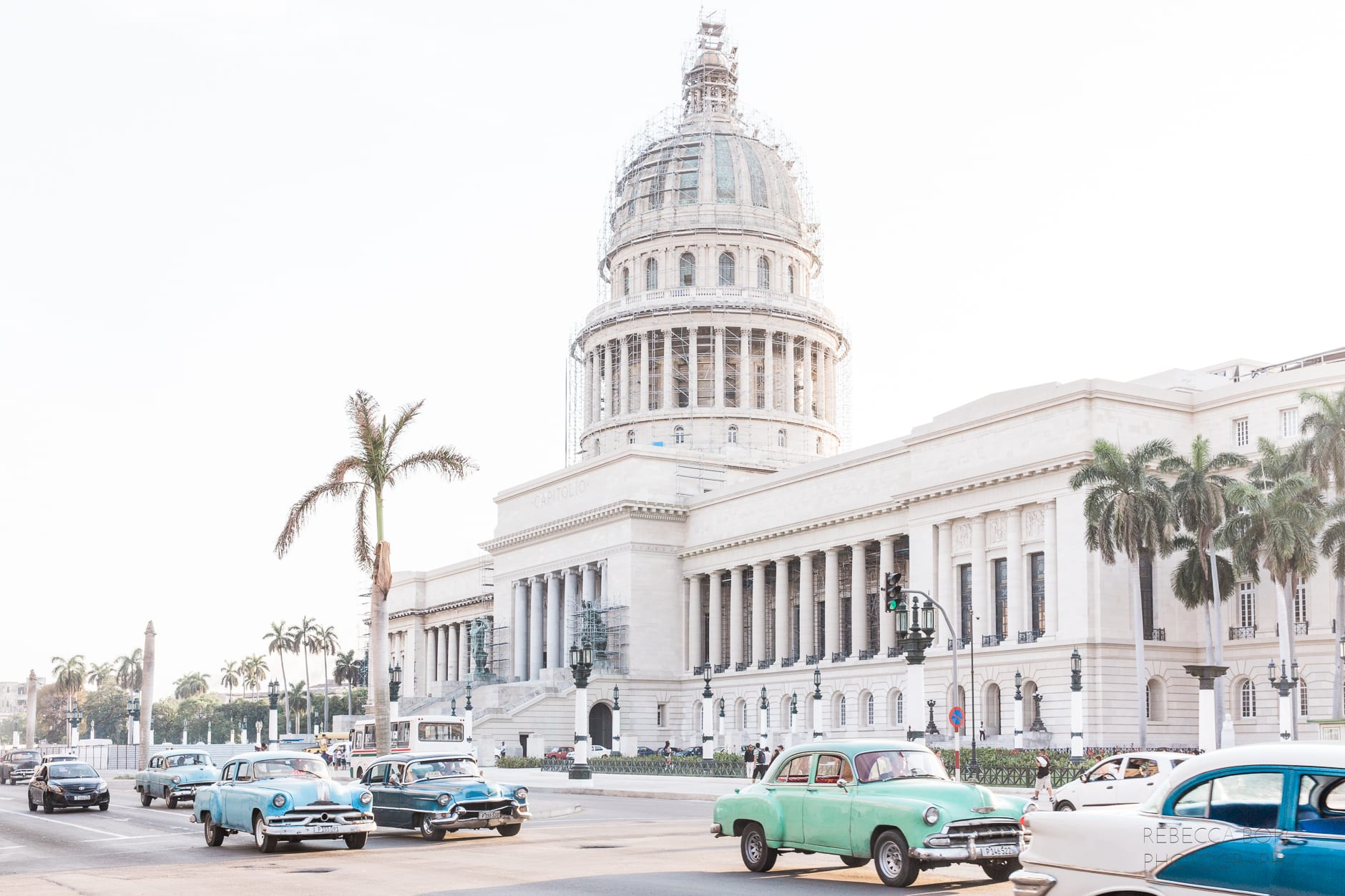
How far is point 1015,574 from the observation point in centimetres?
6556

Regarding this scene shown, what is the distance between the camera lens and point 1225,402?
207ft

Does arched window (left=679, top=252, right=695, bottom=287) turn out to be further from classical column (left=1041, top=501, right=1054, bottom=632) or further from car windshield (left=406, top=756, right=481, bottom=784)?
car windshield (left=406, top=756, right=481, bottom=784)

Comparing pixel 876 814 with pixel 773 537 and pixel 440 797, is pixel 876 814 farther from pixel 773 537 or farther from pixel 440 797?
pixel 773 537

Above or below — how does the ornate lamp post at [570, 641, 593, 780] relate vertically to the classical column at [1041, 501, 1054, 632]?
below

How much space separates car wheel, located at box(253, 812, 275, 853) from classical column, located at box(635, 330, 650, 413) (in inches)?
3393

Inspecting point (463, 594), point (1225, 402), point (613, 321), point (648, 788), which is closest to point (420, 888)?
point (648, 788)

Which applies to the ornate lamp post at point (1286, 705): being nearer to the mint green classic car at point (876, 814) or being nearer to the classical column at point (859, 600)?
the classical column at point (859, 600)

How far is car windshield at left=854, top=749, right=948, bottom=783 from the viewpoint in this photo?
19.6m

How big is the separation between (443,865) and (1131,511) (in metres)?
39.1

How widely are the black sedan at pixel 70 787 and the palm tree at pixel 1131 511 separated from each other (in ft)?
118

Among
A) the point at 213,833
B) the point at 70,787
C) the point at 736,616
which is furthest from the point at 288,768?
the point at 736,616

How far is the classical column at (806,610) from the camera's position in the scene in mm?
83438

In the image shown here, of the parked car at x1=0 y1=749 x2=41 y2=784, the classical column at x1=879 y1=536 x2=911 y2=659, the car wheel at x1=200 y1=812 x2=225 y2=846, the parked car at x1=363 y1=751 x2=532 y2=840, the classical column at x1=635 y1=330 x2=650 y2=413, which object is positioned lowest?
the parked car at x1=0 y1=749 x2=41 y2=784

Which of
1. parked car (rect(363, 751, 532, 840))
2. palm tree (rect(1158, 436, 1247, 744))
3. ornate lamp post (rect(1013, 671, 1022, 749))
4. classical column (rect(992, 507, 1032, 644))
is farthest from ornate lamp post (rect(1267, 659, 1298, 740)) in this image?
parked car (rect(363, 751, 532, 840))
